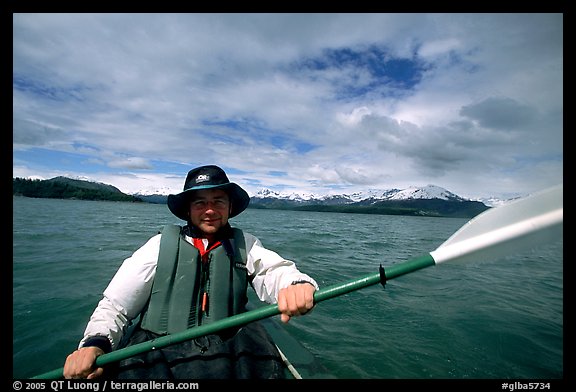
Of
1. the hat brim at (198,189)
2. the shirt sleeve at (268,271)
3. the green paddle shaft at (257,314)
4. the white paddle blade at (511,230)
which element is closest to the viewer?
→ the white paddle blade at (511,230)

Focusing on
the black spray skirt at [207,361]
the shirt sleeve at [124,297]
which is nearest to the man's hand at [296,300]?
the black spray skirt at [207,361]

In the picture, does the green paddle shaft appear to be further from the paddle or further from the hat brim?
the hat brim

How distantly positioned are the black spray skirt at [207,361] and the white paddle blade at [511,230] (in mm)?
2237

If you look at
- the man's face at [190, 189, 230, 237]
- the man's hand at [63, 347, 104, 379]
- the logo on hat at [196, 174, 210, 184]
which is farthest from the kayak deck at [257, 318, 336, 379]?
the logo on hat at [196, 174, 210, 184]

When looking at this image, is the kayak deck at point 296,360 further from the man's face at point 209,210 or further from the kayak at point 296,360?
the man's face at point 209,210

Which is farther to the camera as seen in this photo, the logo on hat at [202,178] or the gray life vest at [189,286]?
the logo on hat at [202,178]

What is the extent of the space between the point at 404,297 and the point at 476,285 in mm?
3650

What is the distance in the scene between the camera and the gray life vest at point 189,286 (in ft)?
10.8

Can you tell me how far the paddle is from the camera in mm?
2430

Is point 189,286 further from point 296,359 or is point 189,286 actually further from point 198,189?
point 296,359

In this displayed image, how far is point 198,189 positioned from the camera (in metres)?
3.47

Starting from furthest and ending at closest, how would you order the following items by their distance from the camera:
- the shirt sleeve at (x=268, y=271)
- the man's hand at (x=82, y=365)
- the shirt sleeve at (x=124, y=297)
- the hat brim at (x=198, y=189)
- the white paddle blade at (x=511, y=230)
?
the hat brim at (x=198, y=189) → the shirt sleeve at (x=268, y=271) → the shirt sleeve at (x=124, y=297) → the man's hand at (x=82, y=365) → the white paddle blade at (x=511, y=230)
